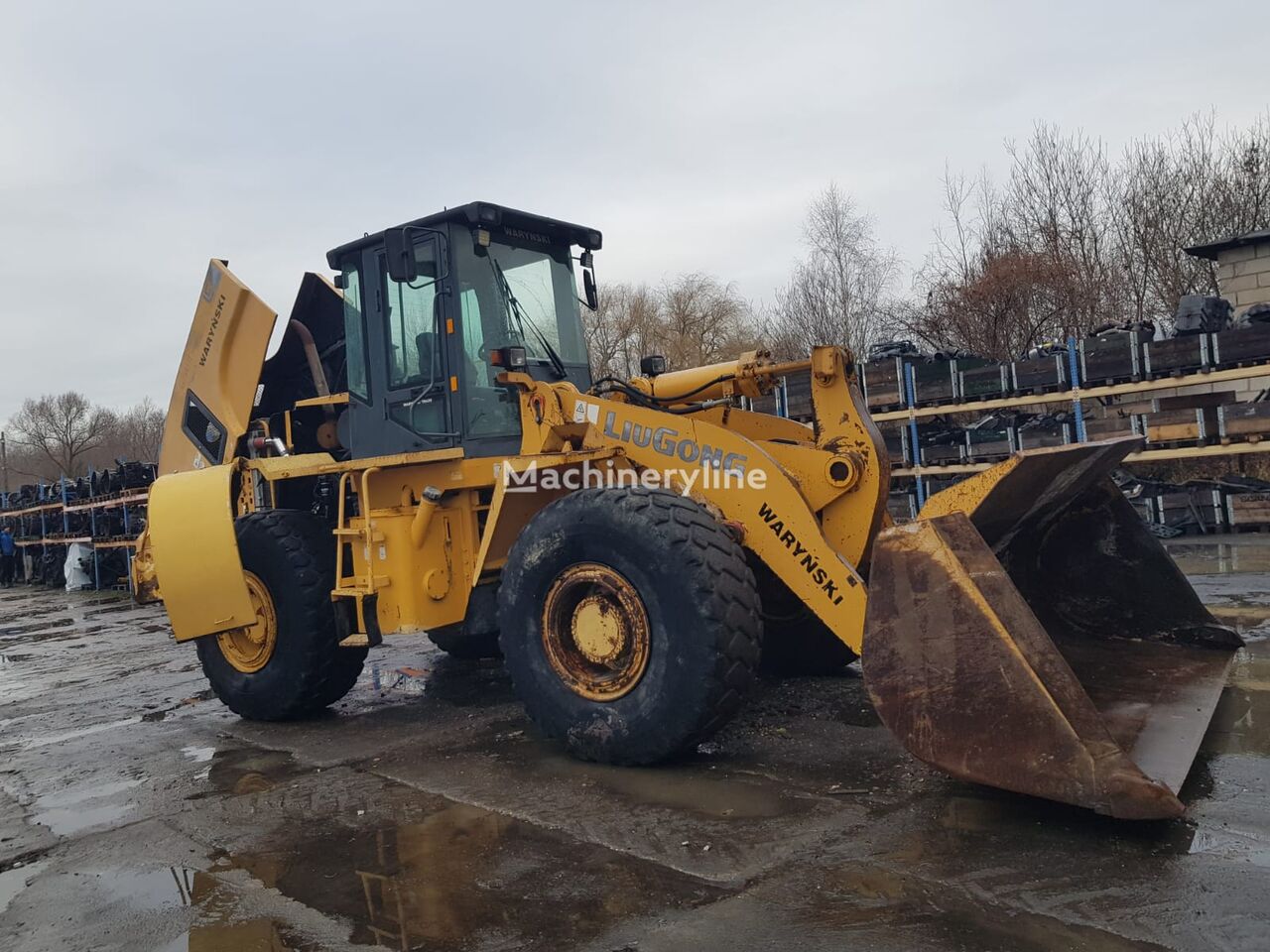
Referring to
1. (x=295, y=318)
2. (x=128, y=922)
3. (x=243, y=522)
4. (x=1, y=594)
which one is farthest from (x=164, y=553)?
(x=1, y=594)

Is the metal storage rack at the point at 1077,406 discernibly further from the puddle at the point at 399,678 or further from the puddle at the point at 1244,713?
the puddle at the point at 399,678

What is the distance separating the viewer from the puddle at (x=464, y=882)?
3092mm

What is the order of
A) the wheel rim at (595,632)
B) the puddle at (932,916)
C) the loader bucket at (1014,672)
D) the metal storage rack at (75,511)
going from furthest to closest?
the metal storage rack at (75,511)
the wheel rim at (595,632)
the loader bucket at (1014,672)
the puddle at (932,916)

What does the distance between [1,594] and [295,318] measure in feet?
59.9

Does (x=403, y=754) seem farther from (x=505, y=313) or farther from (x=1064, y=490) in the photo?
(x=1064, y=490)

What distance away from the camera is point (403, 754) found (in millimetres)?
5180

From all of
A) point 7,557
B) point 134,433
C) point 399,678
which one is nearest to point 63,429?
point 134,433

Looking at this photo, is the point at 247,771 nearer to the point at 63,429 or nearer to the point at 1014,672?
the point at 1014,672

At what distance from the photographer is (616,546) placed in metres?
4.50

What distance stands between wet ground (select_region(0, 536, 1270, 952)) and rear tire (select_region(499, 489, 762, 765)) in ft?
0.80

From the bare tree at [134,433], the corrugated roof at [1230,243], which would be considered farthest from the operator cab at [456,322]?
the bare tree at [134,433]

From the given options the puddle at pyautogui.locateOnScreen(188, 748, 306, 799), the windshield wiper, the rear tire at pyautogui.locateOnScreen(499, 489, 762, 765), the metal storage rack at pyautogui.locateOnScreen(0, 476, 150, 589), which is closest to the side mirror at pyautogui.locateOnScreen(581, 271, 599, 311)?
the windshield wiper

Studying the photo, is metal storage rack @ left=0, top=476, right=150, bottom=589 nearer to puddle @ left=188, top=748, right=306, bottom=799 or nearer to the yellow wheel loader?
the yellow wheel loader

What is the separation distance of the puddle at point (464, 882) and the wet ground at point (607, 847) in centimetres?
1
